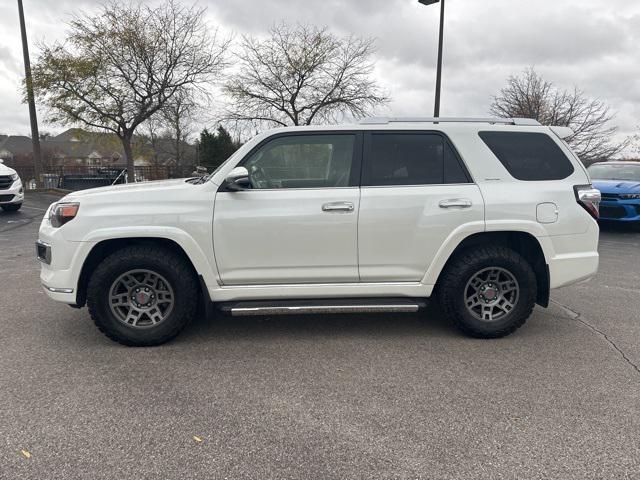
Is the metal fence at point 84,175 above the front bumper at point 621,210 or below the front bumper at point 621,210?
above

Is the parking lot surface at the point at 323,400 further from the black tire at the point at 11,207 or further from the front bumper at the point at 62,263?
the black tire at the point at 11,207

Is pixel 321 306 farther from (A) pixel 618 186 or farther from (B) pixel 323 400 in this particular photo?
(A) pixel 618 186

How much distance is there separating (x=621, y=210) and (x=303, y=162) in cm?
864

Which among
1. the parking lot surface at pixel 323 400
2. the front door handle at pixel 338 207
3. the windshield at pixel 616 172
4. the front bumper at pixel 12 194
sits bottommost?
the parking lot surface at pixel 323 400

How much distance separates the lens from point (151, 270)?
3.58 metres

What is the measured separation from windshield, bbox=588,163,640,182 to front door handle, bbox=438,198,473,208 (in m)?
8.61

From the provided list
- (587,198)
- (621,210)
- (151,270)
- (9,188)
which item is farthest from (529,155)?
(9,188)

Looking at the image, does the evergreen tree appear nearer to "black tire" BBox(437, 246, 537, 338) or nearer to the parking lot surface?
the parking lot surface

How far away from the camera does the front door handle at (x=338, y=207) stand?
142 inches

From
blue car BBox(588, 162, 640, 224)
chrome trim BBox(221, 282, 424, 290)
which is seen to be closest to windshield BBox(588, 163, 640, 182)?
blue car BBox(588, 162, 640, 224)

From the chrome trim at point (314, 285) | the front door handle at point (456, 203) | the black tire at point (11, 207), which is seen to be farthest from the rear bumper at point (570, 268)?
the black tire at point (11, 207)

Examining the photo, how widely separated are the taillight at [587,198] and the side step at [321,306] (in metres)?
1.58

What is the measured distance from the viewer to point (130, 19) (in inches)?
669

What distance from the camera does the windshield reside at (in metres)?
10.2
